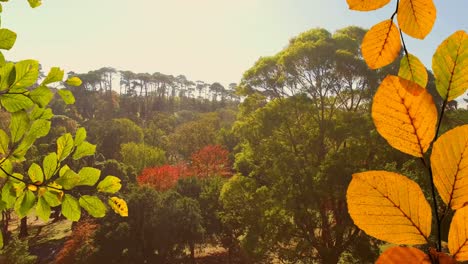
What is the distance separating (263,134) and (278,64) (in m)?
2.63

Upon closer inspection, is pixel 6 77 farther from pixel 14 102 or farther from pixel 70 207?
pixel 70 207

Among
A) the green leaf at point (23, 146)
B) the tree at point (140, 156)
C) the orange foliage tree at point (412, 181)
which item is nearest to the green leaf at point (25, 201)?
the green leaf at point (23, 146)

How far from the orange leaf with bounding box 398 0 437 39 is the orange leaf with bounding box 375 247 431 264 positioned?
0.28 m

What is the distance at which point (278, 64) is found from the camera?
1159 centimetres

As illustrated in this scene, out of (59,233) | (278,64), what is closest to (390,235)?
(278,64)

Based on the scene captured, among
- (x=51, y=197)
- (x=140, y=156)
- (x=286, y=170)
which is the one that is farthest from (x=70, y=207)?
(x=140, y=156)

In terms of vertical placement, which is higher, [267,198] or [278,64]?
[278,64]

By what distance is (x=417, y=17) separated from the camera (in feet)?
1.39

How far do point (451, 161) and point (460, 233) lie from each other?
0.07 metres

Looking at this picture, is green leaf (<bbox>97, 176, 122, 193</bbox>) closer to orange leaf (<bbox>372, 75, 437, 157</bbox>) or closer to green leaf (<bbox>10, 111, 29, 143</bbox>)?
green leaf (<bbox>10, 111, 29, 143</bbox>)

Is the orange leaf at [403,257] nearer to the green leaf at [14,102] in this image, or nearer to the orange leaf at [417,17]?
the orange leaf at [417,17]

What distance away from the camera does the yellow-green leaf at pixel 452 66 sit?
0.32 metres

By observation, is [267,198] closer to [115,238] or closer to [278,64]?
[278,64]

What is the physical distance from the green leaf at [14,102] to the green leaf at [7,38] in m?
0.14
